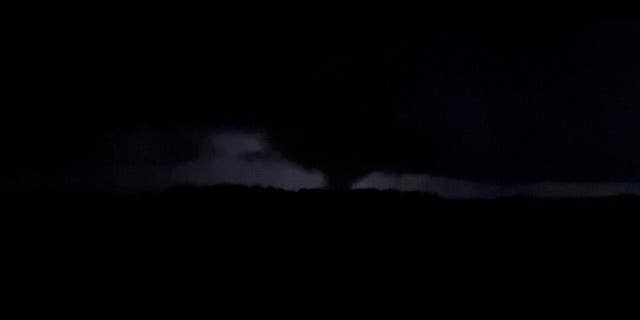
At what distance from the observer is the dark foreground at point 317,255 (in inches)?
66.4

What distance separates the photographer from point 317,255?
1771 millimetres

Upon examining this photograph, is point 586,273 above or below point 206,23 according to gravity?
below

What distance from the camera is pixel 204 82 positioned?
2180mm

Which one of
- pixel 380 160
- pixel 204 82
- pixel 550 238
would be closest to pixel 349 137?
pixel 380 160

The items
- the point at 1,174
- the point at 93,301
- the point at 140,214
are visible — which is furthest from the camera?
the point at 1,174

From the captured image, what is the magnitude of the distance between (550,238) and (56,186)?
56.3 inches

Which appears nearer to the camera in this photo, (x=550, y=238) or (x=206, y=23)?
(x=550, y=238)

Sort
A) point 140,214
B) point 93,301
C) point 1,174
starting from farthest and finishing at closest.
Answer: point 1,174 → point 140,214 → point 93,301

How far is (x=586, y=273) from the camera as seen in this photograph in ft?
5.94

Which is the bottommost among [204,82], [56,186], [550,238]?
[550,238]

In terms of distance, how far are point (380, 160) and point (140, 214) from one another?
774mm

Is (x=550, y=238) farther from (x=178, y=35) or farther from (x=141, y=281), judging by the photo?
(x=178, y=35)

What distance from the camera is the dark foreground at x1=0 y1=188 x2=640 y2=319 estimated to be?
1.69 m

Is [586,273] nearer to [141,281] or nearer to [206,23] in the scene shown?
[141,281]
